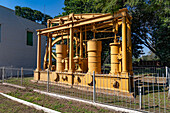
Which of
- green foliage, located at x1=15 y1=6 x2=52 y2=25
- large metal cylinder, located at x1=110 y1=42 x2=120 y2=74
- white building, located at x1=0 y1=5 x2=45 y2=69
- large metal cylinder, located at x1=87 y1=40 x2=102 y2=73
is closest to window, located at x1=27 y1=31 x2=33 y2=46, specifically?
white building, located at x1=0 y1=5 x2=45 y2=69

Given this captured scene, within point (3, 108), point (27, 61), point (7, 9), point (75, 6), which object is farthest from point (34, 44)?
point (3, 108)

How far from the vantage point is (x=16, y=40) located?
50.3 ft

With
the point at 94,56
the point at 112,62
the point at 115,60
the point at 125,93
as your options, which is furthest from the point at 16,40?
the point at 125,93

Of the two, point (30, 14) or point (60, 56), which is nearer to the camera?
point (60, 56)

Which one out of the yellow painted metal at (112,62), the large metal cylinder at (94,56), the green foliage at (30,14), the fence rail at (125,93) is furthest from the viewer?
the green foliage at (30,14)

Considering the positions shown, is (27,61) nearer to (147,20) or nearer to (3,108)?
(3,108)

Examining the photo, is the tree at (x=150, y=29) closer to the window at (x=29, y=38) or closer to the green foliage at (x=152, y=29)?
the green foliage at (x=152, y=29)

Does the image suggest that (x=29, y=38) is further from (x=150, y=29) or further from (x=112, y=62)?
(x=150, y=29)

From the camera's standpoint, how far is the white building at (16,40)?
Answer: 46.1 ft

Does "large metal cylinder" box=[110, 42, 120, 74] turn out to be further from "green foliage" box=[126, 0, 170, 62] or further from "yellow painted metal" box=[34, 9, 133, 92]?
"green foliage" box=[126, 0, 170, 62]

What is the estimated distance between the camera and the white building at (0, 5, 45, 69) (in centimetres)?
1406

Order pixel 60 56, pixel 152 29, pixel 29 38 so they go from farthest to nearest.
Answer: pixel 29 38 < pixel 152 29 < pixel 60 56

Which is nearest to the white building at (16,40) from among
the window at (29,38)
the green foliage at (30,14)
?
the window at (29,38)

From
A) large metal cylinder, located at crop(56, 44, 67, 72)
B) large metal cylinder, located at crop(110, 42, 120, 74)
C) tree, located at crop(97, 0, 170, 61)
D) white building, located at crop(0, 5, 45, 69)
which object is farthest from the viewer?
white building, located at crop(0, 5, 45, 69)
